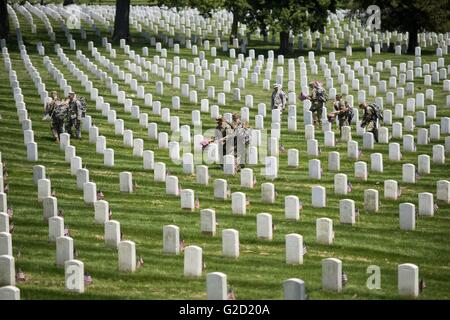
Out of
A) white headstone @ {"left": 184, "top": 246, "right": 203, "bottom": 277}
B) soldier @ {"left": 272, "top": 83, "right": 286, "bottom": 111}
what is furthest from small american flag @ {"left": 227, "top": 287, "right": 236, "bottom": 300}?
soldier @ {"left": 272, "top": 83, "right": 286, "bottom": 111}

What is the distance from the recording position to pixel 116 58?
4897 cm

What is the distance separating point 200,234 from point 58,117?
35.8 ft

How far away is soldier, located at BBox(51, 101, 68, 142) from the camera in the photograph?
32219 mm

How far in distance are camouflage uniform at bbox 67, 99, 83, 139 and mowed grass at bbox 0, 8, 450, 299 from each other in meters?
0.38

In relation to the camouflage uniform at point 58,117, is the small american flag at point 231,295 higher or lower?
lower

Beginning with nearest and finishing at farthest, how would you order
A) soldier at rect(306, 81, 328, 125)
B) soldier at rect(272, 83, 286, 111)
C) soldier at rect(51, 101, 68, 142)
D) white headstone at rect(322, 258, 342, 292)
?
white headstone at rect(322, 258, 342, 292), soldier at rect(51, 101, 68, 142), soldier at rect(306, 81, 328, 125), soldier at rect(272, 83, 286, 111)

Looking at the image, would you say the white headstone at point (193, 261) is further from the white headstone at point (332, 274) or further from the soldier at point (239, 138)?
the soldier at point (239, 138)

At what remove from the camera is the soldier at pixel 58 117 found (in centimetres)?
3222

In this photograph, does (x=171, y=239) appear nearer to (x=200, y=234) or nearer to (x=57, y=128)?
(x=200, y=234)

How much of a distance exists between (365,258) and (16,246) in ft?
22.4

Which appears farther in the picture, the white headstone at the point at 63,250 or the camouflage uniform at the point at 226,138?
the camouflage uniform at the point at 226,138

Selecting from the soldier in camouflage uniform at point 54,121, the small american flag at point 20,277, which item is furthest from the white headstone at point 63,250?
the soldier in camouflage uniform at point 54,121

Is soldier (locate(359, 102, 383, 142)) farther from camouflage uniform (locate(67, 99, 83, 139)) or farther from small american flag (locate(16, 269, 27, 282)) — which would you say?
small american flag (locate(16, 269, 27, 282))

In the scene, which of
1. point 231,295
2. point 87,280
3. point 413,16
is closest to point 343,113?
point 87,280
